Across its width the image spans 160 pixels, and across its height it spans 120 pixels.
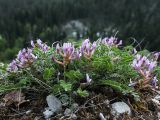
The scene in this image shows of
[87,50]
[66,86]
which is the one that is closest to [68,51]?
[87,50]

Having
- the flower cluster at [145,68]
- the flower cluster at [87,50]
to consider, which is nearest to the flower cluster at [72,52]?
the flower cluster at [87,50]

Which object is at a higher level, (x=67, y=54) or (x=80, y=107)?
(x=67, y=54)

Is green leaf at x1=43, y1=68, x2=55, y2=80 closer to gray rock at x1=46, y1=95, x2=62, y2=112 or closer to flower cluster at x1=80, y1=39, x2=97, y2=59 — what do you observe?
gray rock at x1=46, y1=95, x2=62, y2=112

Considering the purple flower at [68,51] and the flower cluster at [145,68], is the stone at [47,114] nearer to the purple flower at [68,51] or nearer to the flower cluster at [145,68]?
the purple flower at [68,51]

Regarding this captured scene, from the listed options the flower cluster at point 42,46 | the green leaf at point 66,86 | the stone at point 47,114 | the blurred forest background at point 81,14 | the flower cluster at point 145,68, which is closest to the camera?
the green leaf at point 66,86

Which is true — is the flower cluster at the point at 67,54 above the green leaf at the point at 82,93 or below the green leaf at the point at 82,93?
above

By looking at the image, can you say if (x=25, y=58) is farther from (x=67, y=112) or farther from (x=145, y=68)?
(x=145, y=68)

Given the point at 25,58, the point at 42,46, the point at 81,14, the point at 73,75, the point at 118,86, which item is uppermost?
the point at 81,14

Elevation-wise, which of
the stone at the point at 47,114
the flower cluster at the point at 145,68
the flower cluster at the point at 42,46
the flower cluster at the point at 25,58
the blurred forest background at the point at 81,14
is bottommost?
the stone at the point at 47,114
